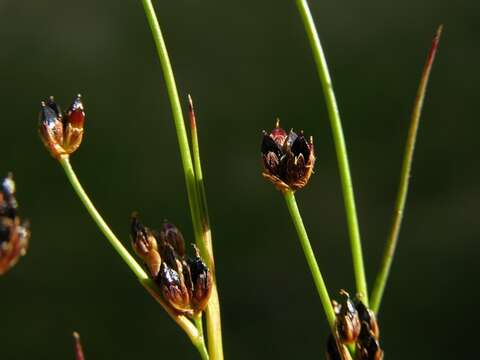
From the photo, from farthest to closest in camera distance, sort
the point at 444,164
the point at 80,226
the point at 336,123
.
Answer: the point at 80,226
the point at 444,164
the point at 336,123

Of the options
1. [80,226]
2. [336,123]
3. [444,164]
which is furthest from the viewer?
[80,226]

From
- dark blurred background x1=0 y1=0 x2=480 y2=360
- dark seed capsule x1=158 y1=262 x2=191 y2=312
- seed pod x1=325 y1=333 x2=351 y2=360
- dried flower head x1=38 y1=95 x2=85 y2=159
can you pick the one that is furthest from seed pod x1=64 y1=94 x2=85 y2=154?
dark blurred background x1=0 y1=0 x2=480 y2=360

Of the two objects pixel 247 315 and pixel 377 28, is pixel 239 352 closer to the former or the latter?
pixel 247 315

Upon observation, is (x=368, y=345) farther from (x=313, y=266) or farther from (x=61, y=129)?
(x=61, y=129)

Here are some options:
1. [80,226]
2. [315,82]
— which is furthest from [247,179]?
[80,226]

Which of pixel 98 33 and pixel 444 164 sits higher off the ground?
pixel 98 33

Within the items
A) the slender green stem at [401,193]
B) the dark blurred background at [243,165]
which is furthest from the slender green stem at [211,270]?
the dark blurred background at [243,165]
